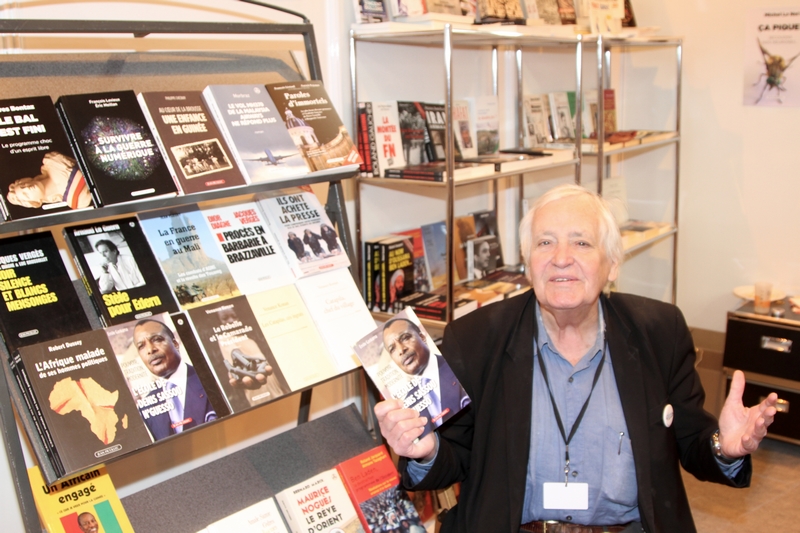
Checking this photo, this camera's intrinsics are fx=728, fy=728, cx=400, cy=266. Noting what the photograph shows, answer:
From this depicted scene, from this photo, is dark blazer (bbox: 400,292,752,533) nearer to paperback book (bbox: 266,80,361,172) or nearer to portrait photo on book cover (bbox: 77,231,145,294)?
paperback book (bbox: 266,80,361,172)

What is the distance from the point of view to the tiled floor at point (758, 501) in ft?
9.97

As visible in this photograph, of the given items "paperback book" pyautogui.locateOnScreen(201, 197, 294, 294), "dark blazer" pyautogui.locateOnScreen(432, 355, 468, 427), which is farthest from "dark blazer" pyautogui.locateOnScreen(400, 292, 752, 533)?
"paperback book" pyautogui.locateOnScreen(201, 197, 294, 294)

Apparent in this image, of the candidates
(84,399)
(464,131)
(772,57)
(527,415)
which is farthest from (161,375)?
(772,57)

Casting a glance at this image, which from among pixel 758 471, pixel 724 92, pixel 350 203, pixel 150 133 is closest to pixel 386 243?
pixel 350 203

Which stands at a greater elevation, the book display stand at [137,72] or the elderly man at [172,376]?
the book display stand at [137,72]

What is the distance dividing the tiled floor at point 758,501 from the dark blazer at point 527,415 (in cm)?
136

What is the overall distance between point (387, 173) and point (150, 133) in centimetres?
117

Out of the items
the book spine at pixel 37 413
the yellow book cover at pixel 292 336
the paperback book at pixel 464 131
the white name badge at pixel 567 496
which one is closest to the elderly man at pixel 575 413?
the white name badge at pixel 567 496

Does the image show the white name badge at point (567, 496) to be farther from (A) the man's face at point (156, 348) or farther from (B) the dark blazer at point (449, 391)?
(A) the man's face at point (156, 348)

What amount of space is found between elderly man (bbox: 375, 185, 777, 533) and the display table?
1971 mm

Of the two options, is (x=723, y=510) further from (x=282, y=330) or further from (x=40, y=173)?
(x=40, y=173)

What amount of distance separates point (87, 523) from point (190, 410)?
0.34 m

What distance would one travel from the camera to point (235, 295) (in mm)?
1908

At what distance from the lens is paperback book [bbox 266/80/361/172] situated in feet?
6.67
